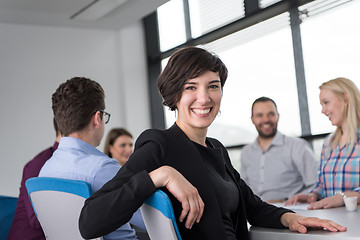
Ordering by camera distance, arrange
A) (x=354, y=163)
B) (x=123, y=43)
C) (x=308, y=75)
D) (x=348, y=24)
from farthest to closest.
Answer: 1. (x=123, y=43)
2. (x=308, y=75)
3. (x=348, y=24)
4. (x=354, y=163)

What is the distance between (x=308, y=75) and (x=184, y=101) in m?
3.25

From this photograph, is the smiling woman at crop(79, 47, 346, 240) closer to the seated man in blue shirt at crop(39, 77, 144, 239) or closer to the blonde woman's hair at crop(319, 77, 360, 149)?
the seated man in blue shirt at crop(39, 77, 144, 239)

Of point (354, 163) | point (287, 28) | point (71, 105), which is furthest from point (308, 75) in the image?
point (71, 105)

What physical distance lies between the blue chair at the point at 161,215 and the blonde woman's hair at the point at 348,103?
6.47 ft

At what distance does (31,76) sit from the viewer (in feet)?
19.6

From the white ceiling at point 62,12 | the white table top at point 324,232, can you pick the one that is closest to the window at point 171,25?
the white ceiling at point 62,12

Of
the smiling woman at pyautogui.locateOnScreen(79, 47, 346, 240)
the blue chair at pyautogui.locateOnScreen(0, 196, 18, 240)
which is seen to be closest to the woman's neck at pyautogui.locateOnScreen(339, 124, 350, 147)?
the smiling woman at pyautogui.locateOnScreen(79, 47, 346, 240)

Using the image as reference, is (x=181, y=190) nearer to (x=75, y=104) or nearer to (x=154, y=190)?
(x=154, y=190)

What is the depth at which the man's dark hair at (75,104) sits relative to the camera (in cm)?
223

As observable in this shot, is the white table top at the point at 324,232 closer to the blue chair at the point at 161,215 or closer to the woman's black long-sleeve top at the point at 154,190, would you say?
the woman's black long-sleeve top at the point at 154,190

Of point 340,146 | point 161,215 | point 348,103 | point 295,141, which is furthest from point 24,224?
point 295,141

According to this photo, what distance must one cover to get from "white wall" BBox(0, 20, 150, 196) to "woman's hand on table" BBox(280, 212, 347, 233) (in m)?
4.76

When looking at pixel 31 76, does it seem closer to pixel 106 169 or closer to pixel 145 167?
pixel 106 169

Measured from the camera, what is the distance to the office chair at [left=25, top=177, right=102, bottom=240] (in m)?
1.71
